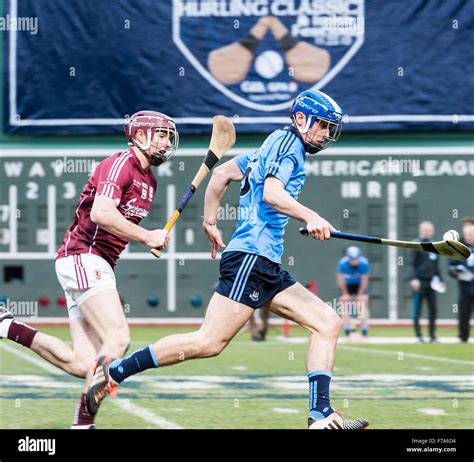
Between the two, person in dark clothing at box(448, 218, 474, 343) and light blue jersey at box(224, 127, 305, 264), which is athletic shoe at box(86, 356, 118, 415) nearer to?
light blue jersey at box(224, 127, 305, 264)

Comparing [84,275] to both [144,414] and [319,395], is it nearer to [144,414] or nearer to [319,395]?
[319,395]

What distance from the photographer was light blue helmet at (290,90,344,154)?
6375 millimetres

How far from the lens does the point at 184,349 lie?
6039 mm

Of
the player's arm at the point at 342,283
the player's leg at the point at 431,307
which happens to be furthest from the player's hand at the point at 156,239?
the player's arm at the point at 342,283

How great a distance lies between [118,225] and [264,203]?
2.79ft

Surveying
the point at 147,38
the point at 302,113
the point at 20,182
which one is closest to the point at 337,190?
the point at 147,38

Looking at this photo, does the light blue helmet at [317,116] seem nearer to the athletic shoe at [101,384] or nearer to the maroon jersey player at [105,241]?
the maroon jersey player at [105,241]

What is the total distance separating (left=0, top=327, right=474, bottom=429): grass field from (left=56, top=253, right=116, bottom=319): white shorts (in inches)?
42.3

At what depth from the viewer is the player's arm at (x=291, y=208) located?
585cm

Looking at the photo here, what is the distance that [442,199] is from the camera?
706 inches

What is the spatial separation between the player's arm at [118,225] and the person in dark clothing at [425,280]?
10.1 m

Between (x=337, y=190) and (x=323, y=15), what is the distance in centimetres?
296
